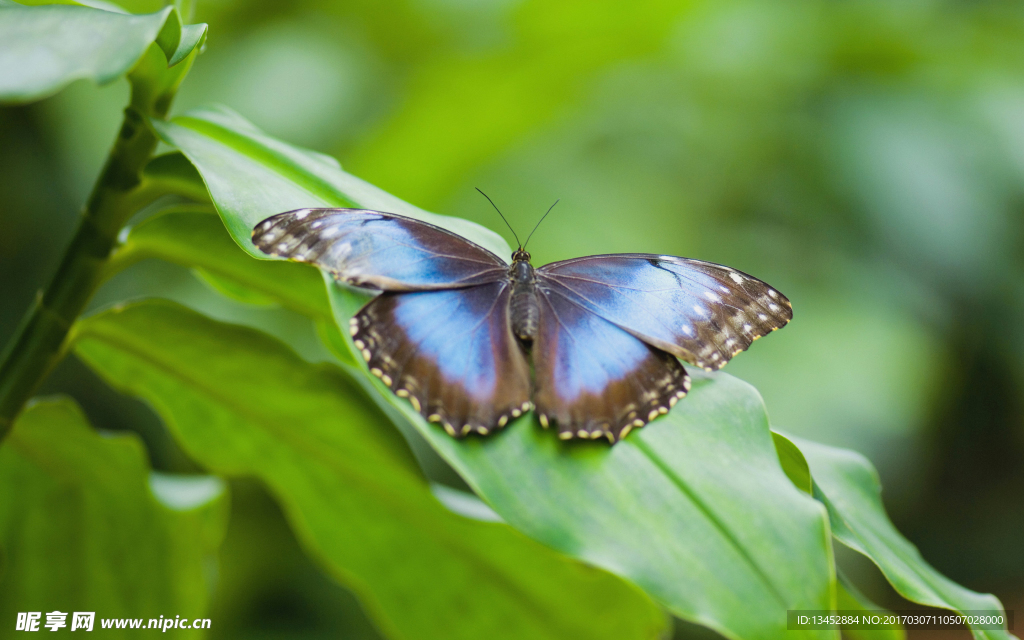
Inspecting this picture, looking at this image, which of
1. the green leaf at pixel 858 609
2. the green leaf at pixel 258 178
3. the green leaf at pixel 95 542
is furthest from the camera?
the green leaf at pixel 95 542

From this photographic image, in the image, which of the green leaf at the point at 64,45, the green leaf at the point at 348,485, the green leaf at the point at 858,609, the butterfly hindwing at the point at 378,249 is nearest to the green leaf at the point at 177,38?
the green leaf at the point at 64,45

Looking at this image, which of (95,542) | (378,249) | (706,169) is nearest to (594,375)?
(378,249)

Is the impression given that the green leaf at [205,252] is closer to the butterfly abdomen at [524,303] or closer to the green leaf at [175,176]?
the green leaf at [175,176]

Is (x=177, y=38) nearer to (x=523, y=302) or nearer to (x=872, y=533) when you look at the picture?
(x=523, y=302)

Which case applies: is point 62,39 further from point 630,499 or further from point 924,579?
point 924,579

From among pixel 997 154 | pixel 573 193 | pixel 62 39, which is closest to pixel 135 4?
pixel 573 193

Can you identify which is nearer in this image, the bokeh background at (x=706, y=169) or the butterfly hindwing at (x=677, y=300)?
the butterfly hindwing at (x=677, y=300)
